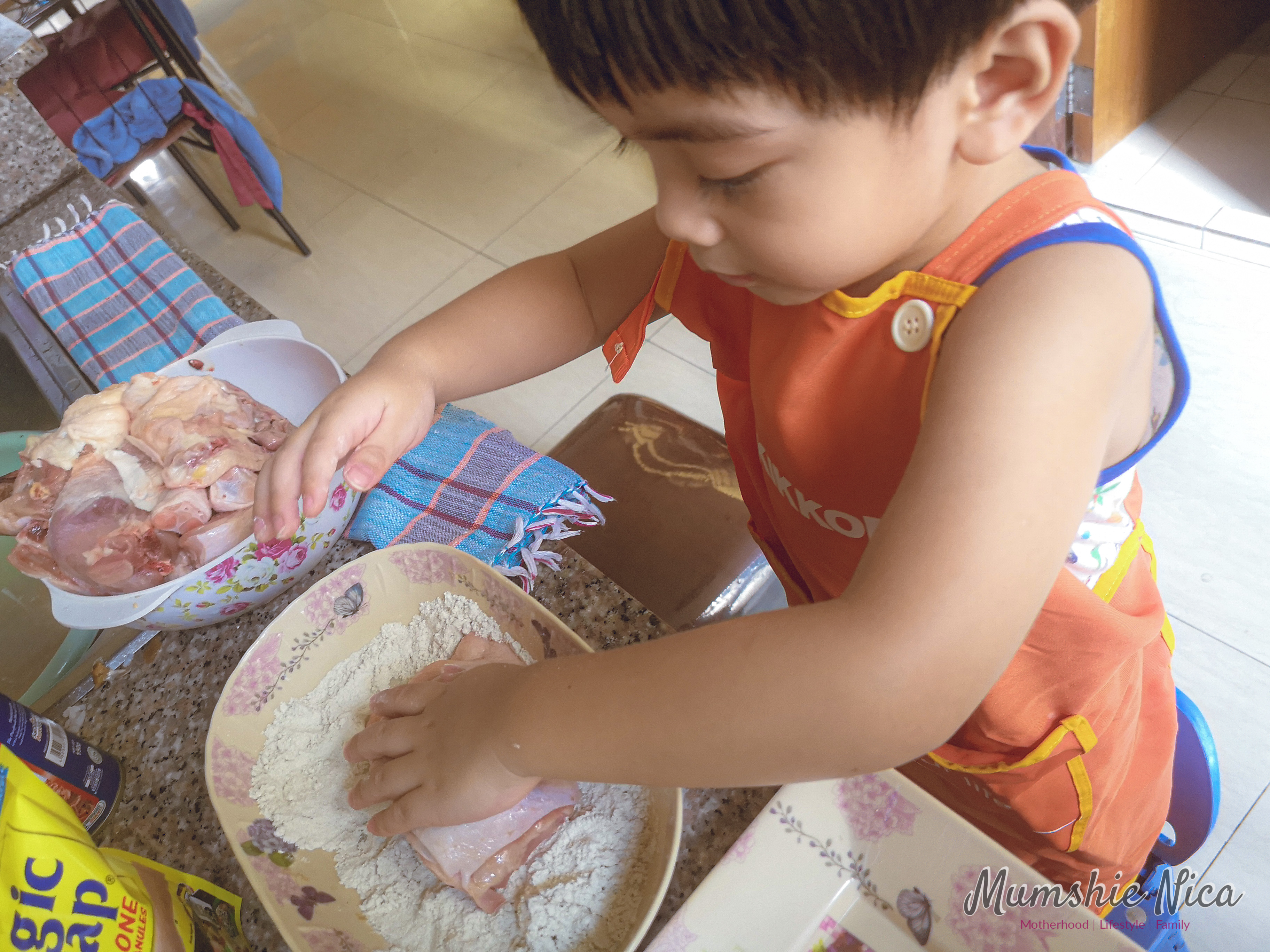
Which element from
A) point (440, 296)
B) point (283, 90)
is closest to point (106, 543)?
point (440, 296)

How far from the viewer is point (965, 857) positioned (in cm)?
48

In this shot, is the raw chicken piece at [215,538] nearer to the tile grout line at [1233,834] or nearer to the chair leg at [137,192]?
the tile grout line at [1233,834]

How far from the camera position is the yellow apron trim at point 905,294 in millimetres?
476

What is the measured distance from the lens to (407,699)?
22.8 inches

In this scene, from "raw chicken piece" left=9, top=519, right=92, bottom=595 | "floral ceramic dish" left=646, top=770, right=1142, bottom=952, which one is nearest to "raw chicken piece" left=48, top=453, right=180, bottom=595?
"raw chicken piece" left=9, top=519, right=92, bottom=595

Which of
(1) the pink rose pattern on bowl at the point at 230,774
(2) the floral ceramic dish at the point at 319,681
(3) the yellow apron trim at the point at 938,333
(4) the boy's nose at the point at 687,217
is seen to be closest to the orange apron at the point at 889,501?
(3) the yellow apron trim at the point at 938,333

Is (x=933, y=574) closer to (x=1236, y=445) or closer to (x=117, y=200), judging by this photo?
(x=117, y=200)

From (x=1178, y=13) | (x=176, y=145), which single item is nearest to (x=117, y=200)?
(x=176, y=145)

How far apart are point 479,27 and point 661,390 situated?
6.84 feet

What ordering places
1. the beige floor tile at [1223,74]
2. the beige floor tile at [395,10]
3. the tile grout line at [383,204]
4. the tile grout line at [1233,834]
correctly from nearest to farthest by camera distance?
1. the tile grout line at [1233,834]
2. the beige floor tile at [1223,74]
3. the tile grout line at [383,204]
4. the beige floor tile at [395,10]

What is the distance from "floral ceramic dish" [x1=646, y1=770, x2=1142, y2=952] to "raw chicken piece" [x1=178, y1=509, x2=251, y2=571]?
46 cm

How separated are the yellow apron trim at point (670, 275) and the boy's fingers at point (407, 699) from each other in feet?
1.19

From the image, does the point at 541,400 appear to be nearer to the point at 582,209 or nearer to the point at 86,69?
the point at 582,209

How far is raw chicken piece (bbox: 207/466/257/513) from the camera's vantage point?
0.70m
